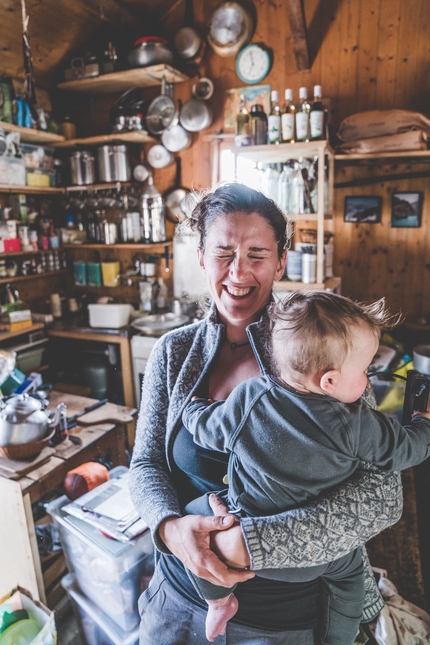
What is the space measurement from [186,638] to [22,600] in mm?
947

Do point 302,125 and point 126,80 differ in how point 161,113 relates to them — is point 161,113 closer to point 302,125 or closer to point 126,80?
point 126,80

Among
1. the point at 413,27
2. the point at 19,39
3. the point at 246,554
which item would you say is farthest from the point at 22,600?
the point at 413,27

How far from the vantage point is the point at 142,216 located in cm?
403

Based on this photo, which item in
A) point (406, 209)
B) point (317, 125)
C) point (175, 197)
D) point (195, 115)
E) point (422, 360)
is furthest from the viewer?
point (175, 197)

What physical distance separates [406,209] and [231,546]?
10.3 ft

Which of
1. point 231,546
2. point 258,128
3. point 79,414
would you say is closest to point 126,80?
point 258,128

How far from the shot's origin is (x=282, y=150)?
2717 millimetres

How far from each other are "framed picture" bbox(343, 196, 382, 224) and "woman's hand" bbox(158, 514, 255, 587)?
3048 millimetres

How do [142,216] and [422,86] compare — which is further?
[142,216]

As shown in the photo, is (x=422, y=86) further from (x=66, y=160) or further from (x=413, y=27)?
(x=66, y=160)

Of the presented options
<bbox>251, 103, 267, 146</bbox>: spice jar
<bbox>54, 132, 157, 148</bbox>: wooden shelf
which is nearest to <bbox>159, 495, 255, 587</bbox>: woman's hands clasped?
<bbox>251, 103, 267, 146</bbox>: spice jar

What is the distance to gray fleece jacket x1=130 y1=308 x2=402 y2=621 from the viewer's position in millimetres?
912

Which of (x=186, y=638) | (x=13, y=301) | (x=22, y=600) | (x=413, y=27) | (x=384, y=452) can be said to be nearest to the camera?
(x=384, y=452)

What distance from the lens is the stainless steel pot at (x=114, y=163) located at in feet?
12.7
